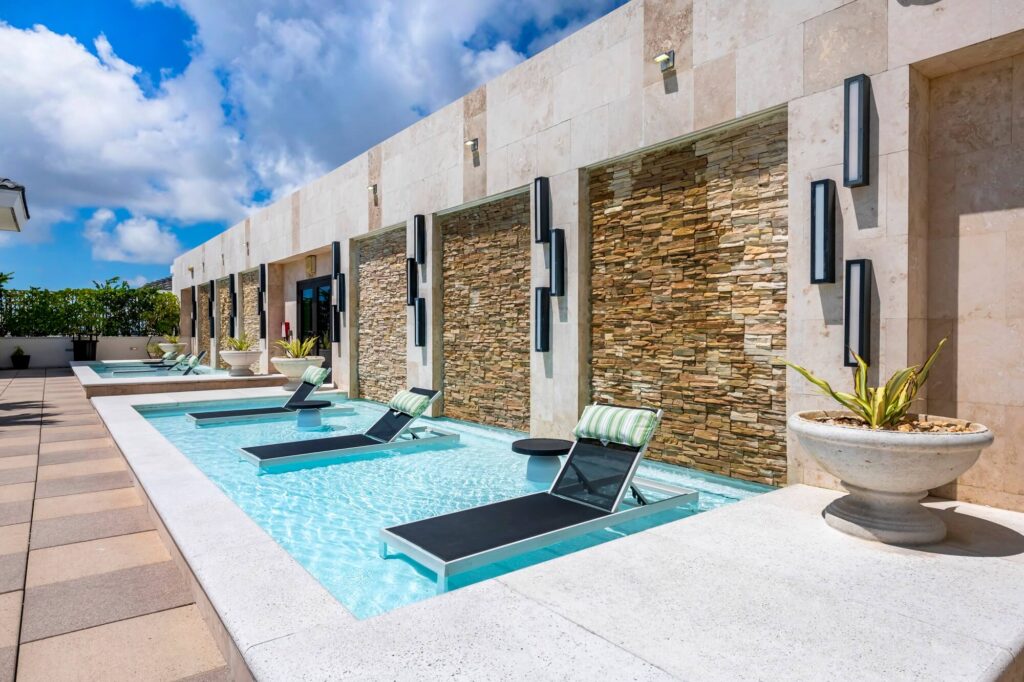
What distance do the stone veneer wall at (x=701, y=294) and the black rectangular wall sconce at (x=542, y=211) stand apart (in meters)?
0.62

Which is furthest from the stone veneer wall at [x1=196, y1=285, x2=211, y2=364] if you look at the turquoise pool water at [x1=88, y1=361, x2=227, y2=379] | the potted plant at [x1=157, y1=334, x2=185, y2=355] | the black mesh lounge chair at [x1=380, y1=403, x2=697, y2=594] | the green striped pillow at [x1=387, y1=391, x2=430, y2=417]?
the black mesh lounge chair at [x1=380, y1=403, x2=697, y2=594]

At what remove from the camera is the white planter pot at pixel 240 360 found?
49.6ft

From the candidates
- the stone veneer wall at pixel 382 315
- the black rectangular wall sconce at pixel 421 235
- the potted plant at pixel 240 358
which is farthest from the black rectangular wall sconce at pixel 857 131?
the potted plant at pixel 240 358

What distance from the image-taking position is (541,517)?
13.1ft

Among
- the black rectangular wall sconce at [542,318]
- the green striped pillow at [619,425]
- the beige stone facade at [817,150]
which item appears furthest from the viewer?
the black rectangular wall sconce at [542,318]

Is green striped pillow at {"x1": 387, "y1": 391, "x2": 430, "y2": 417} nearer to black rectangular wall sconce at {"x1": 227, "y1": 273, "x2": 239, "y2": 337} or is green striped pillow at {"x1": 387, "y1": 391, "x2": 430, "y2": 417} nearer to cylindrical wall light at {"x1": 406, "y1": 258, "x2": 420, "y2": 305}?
cylindrical wall light at {"x1": 406, "y1": 258, "x2": 420, "y2": 305}

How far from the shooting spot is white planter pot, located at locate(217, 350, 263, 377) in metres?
15.1

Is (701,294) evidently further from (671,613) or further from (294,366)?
(294,366)

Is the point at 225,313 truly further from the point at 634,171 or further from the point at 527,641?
the point at 527,641

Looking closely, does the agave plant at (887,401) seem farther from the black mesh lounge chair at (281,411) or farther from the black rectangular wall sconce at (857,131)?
the black mesh lounge chair at (281,411)

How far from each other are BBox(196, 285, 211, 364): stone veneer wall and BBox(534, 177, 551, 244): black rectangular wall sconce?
19673mm

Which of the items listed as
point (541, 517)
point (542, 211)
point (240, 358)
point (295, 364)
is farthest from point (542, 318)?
point (240, 358)

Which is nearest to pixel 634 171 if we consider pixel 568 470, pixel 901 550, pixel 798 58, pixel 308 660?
pixel 798 58

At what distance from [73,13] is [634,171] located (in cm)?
1061
